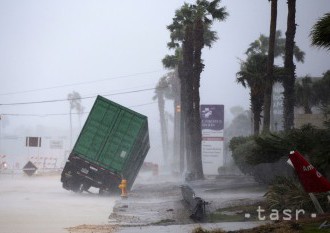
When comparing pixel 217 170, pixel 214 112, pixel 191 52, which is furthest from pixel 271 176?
pixel 217 170

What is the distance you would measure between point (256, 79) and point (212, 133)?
33.9 feet

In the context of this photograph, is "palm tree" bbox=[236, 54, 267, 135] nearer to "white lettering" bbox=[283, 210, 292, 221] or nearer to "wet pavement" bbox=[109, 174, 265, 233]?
"wet pavement" bbox=[109, 174, 265, 233]

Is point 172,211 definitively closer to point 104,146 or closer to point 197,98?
point 104,146

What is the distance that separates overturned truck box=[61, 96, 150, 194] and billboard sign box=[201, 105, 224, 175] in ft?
47.4

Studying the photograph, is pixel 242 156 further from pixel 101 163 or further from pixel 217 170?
pixel 217 170

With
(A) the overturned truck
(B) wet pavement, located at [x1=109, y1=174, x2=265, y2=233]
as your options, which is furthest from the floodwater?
(A) the overturned truck

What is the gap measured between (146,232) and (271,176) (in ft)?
32.2

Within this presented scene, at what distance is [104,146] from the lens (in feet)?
78.1

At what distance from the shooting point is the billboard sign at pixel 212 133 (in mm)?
37938

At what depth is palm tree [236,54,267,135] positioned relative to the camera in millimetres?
28766

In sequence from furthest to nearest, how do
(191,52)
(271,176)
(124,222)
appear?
(191,52), (271,176), (124,222)

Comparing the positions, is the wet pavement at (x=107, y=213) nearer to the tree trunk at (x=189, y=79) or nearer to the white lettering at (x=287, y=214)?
the white lettering at (x=287, y=214)

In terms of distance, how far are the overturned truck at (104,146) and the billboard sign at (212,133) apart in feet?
47.4

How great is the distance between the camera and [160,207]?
18.8m
